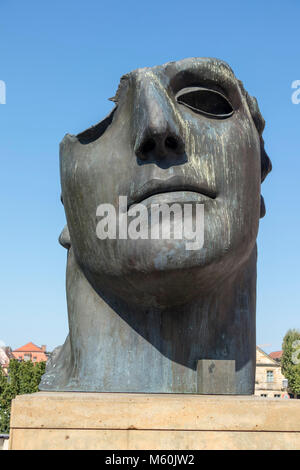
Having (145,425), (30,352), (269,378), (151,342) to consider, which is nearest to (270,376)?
(269,378)

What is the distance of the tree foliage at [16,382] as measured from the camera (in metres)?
33.5

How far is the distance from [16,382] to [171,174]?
33.4 m

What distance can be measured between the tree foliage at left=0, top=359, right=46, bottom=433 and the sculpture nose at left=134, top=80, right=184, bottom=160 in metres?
30.7

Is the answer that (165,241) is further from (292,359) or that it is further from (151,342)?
(292,359)

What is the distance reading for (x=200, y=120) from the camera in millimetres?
4441

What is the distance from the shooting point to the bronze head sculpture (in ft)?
13.8

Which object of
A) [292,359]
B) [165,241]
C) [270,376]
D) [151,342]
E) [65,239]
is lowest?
[151,342]

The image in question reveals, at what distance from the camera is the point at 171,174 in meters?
4.22

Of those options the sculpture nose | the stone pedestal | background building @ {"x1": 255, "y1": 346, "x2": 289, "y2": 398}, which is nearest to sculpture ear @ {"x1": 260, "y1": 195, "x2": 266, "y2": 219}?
the sculpture nose

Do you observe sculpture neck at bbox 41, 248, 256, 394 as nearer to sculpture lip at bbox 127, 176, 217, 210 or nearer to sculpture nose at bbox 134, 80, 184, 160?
sculpture lip at bbox 127, 176, 217, 210

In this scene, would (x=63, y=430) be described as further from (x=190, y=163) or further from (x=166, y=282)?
(x=190, y=163)

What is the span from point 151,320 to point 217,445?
4.51ft

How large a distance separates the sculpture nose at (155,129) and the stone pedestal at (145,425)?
1.91m

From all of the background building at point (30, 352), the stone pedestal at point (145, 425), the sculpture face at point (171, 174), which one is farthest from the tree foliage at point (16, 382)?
the background building at point (30, 352)
